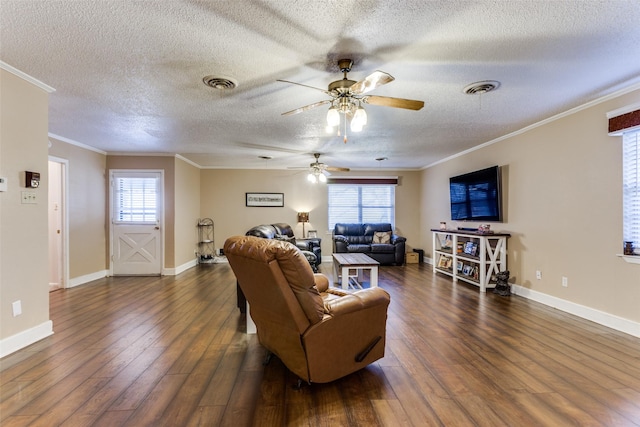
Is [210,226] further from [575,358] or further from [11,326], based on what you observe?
[575,358]

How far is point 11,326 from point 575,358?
15.8ft

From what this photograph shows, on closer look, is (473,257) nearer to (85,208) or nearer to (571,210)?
(571,210)

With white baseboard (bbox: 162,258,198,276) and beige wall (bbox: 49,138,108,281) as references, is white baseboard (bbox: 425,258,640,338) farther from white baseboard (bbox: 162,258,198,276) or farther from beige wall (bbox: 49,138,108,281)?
beige wall (bbox: 49,138,108,281)

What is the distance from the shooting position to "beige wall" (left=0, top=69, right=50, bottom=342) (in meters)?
2.56

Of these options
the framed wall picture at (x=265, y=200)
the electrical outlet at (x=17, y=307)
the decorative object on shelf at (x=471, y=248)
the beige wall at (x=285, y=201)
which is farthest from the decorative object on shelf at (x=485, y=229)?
the electrical outlet at (x=17, y=307)

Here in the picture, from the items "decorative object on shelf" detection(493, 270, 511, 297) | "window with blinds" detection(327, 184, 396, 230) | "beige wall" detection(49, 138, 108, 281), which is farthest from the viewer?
"window with blinds" detection(327, 184, 396, 230)

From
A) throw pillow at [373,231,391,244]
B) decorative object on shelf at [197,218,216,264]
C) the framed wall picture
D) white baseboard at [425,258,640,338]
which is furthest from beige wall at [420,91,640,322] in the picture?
decorative object on shelf at [197,218,216,264]

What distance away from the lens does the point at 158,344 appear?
9.12 feet

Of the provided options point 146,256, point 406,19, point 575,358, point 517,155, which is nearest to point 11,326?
point 146,256

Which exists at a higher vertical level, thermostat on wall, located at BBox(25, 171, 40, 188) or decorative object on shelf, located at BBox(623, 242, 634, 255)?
thermostat on wall, located at BBox(25, 171, 40, 188)

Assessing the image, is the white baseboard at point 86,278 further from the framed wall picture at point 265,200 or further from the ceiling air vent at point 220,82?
the ceiling air vent at point 220,82

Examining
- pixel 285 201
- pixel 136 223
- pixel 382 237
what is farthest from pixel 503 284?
pixel 136 223

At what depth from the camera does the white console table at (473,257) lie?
4707 mm

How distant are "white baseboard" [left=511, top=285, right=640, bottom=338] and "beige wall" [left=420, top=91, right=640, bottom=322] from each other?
48mm
